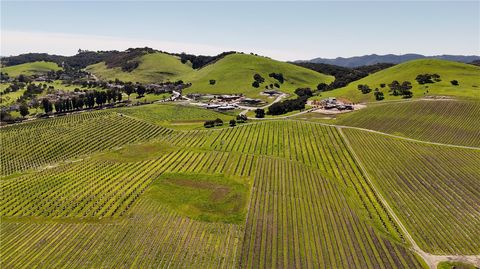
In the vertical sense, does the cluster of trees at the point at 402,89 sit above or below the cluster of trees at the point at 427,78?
below

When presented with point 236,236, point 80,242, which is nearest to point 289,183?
point 236,236

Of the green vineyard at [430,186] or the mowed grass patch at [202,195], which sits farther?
the mowed grass patch at [202,195]

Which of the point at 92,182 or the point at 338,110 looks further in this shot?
the point at 338,110

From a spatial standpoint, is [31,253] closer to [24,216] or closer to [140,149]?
[24,216]

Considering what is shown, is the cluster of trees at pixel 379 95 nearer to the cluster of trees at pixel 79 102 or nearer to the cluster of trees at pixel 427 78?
the cluster of trees at pixel 427 78

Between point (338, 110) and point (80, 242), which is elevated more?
point (338, 110)

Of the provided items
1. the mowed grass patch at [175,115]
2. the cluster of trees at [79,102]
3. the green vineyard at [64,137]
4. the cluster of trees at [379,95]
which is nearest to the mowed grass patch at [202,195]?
the green vineyard at [64,137]

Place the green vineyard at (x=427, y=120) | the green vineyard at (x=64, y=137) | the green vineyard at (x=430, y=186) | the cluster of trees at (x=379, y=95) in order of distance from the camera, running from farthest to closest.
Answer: the cluster of trees at (x=379, y=95) < the green vineyard at (x=427, y=120) < the green vineyard at (x=64, y=137) < the green vineyard at (x=430, y=186)

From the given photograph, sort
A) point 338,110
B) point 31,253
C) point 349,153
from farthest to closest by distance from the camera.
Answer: point 338,110
point 349,153
point 31,253
